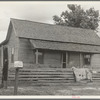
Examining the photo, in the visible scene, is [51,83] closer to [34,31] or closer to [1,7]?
[1,7]

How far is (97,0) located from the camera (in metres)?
7.61

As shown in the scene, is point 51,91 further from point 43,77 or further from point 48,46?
point 48,46

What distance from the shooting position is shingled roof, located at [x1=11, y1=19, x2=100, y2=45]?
854 inches

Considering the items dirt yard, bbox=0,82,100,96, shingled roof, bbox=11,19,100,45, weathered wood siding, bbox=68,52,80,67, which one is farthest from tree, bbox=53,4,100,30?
dirt yard, bbox=0,82,100,96

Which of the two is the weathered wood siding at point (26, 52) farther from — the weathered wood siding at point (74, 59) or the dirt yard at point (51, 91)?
the dirt yard at point (51, 91)

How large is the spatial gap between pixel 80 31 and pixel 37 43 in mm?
7283

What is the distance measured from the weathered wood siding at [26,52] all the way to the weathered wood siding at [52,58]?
143 cm

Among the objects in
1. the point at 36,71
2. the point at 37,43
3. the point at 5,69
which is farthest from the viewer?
the point at 37,43

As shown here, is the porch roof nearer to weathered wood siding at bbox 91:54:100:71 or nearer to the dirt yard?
weathered wood siding at bbox 91:54:100:71

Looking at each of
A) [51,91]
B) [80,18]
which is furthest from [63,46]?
[51,91]

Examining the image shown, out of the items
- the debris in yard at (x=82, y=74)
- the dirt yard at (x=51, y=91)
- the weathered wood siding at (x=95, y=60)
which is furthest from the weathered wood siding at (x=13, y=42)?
the dirt yard at (x=51, y=91)

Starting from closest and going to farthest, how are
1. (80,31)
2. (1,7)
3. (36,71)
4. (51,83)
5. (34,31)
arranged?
(1,7) → (51,83) → (36,71) → (34,31) → (80,31)

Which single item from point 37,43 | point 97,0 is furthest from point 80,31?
point 97,0

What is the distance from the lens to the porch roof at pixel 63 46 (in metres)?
20.8
